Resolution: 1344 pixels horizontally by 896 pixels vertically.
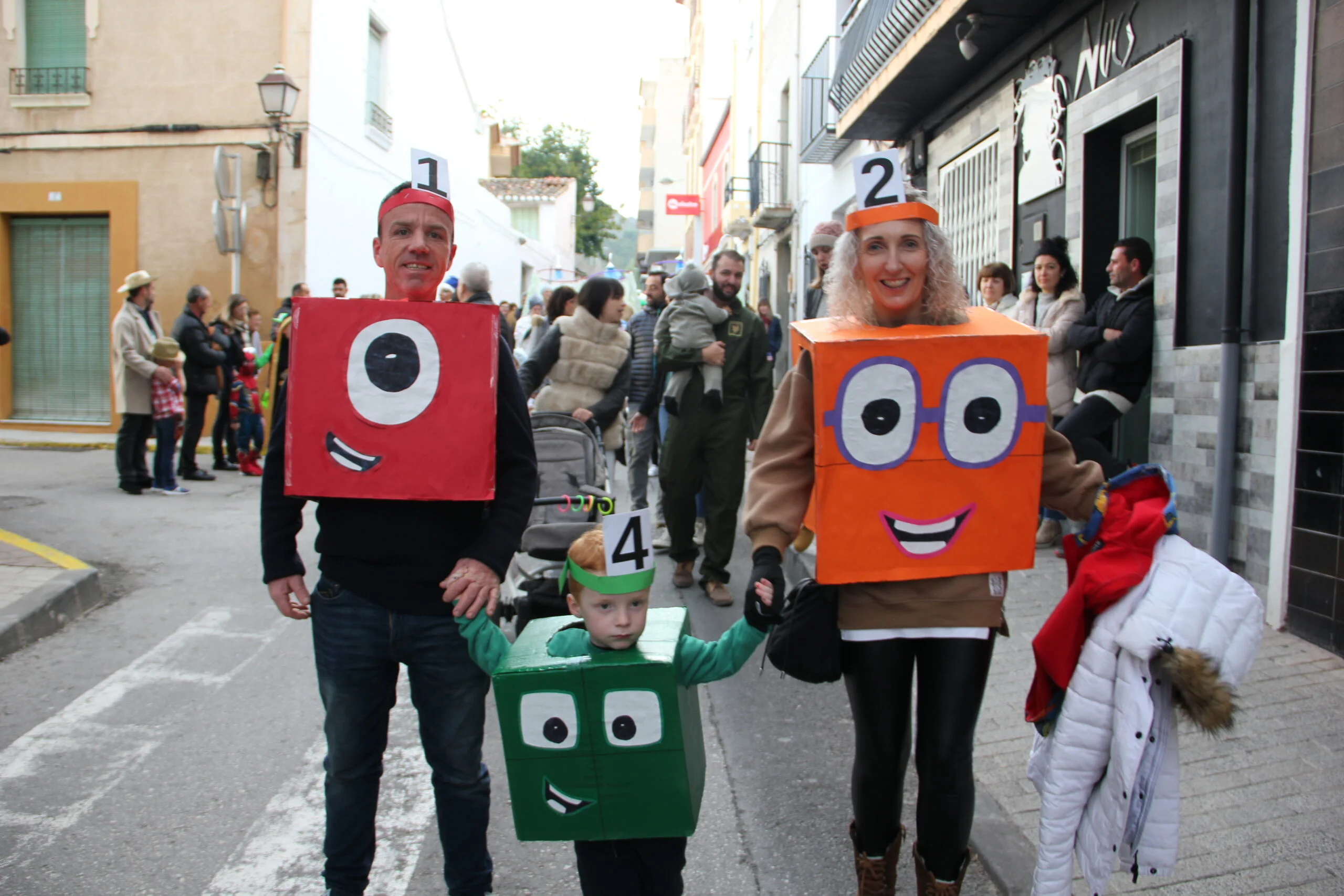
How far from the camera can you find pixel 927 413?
2.56 meters

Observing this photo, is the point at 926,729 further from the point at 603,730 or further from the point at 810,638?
the point at 603,730

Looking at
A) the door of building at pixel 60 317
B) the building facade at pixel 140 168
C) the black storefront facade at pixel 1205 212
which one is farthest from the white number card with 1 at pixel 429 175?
the door of building at pixel 60 317

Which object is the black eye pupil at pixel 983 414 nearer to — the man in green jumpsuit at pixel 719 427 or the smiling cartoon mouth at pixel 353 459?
the smiling cartoon mouth at pixel 353 459

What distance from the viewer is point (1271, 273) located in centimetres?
566

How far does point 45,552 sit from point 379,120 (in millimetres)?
12600

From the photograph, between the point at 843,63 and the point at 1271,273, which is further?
the point at 843,63

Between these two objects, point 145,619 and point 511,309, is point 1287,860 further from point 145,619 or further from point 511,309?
point 511,309

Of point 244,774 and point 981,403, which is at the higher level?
point 981,403

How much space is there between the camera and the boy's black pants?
2621 millimetres

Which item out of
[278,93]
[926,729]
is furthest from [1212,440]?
[278,93]

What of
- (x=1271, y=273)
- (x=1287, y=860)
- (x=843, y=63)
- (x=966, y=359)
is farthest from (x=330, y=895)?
(x=843, y=63)

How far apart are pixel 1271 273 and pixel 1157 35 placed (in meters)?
2.18

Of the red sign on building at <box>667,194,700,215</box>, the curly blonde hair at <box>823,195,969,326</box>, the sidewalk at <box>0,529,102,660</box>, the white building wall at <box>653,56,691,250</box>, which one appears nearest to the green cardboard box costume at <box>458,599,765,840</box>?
the curly blonde hair at <box>823,195,969,326</box>

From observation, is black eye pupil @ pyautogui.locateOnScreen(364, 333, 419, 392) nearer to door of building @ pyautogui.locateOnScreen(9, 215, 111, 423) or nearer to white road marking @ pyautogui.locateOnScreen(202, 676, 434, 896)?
white road marking @ pyautogui.locateOnScreen(202, 676, 434, 896)
